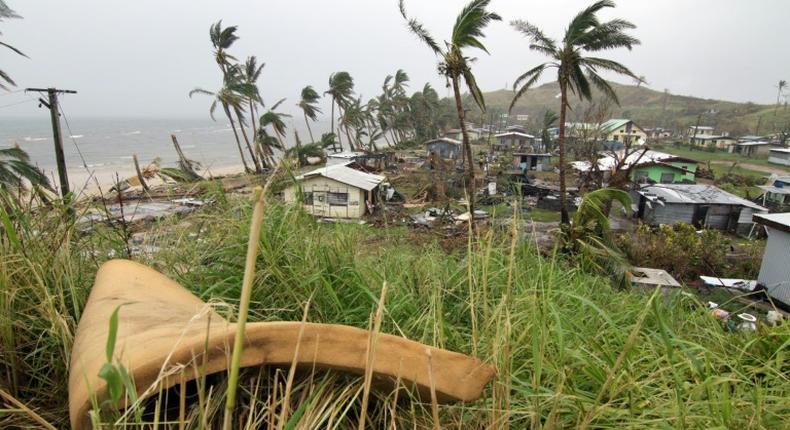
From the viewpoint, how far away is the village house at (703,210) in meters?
18.2

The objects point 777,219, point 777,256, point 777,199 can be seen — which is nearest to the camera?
point 777,219

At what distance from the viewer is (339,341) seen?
1038 mm

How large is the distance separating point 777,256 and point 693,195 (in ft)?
30.0

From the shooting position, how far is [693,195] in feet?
62.4

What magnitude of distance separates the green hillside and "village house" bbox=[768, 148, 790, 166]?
18.6 metres

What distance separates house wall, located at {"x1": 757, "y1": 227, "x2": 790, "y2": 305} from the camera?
10.7 m

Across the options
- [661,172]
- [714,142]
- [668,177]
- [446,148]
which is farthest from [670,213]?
[714,142]

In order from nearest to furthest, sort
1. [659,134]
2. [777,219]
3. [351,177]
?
[777,219], [351,177], [659,134]

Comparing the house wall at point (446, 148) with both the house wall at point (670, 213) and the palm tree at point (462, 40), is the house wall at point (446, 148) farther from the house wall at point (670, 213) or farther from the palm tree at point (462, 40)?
the palm tree at point (462, 40)

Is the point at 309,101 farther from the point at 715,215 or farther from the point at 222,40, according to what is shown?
the point at 715,215

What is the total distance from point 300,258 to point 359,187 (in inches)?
662

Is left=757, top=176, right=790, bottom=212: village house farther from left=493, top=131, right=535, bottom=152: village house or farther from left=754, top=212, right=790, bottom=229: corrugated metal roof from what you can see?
left=493, top=131, right=535, bottom=152: village house

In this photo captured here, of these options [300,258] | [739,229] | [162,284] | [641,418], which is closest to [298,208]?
[300,258]

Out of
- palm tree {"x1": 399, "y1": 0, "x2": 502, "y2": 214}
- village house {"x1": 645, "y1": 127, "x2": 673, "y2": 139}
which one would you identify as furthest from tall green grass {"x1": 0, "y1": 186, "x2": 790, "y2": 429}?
village house {"x1": 645, "y1": 127, "x2": 673, "y2": 139}
